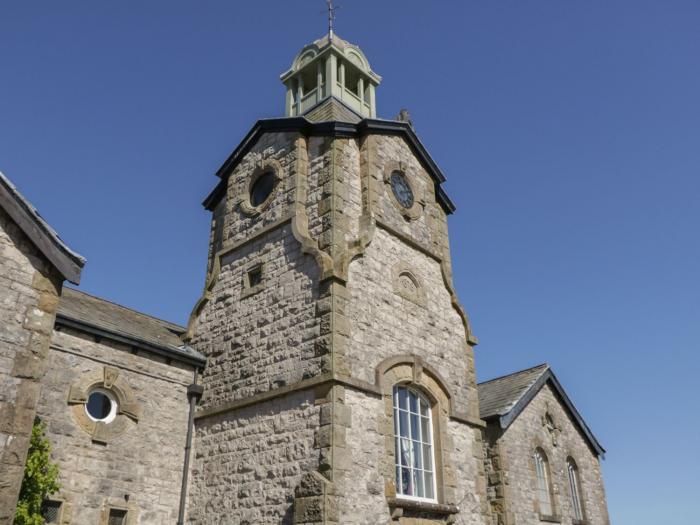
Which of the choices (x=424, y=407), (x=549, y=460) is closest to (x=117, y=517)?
(x=424, y=407)

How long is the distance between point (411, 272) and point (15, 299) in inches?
327

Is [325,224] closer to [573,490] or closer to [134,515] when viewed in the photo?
[134,515]

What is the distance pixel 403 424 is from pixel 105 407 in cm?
596

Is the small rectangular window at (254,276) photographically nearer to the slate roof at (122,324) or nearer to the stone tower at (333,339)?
the stone tower at (333,339)

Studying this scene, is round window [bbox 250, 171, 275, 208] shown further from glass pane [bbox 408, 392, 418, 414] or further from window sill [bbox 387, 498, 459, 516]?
window sill [bbox 387, 498, 459, 516]

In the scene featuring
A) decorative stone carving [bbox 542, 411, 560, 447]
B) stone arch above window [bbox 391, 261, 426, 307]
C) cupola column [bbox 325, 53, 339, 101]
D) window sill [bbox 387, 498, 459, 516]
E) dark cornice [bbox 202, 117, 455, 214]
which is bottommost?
window sill [bbox 387, 498, 459, 516]

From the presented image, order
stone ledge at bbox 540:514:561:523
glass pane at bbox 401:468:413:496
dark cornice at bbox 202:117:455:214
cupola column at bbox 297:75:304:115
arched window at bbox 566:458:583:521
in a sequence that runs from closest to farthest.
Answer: glass pane at bbox 401:468:413:496 < dark cornice at bbox 202:117:455:214 < stone ledge at bbox 540:514:561:523 < cupola column at bbox 297:75:304:115 < arched window at bbox 566:458:583:521

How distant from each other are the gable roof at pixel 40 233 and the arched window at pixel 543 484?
13.2 meters

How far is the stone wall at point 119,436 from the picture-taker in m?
11.6

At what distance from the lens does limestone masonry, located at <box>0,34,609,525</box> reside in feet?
35.4

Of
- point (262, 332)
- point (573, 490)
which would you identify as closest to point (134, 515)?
point (262, 332)

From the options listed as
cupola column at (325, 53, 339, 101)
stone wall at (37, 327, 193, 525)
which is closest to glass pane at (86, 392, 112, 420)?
stone wall at (37, 327, 193, 525)

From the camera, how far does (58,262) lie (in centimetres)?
957

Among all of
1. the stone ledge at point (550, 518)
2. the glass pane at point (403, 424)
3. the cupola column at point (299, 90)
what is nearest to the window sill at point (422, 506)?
the glass pane at point (403, 424)
